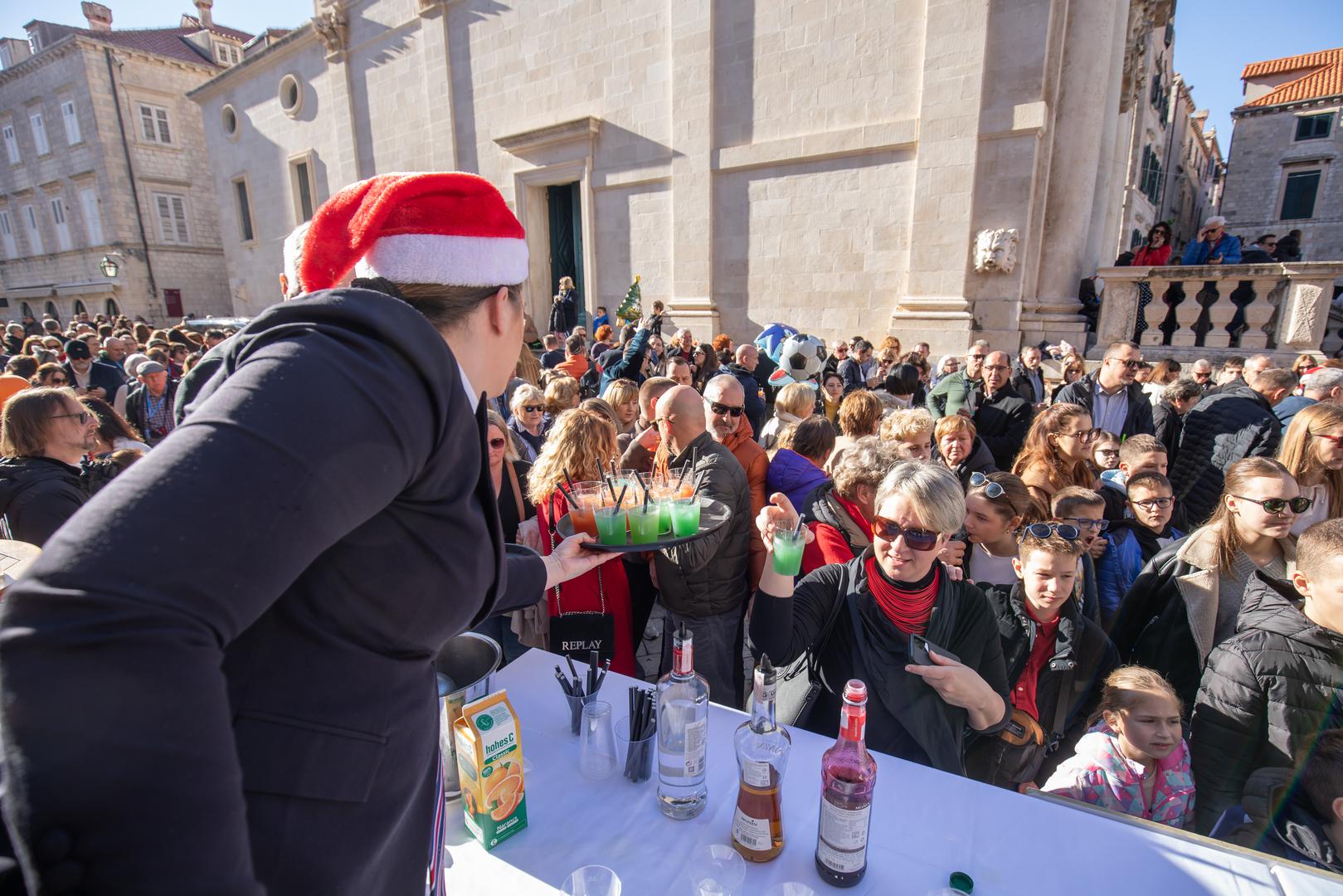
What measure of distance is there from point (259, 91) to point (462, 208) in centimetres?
2667

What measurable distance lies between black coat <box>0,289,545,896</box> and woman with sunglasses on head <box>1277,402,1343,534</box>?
14.3ft

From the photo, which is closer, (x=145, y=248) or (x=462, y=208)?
(x=462, y=208)

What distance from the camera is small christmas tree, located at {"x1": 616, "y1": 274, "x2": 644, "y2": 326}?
39.7 ft

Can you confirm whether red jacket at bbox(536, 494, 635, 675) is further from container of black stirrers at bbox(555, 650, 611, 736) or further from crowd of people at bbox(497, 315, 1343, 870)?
container of black stirrers at bbox(555, 650, 611, 736)

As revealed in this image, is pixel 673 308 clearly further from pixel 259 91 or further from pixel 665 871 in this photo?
pixel 259 91

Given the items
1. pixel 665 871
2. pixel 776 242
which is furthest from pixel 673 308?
pixel 665 871

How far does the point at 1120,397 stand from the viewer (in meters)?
5.23

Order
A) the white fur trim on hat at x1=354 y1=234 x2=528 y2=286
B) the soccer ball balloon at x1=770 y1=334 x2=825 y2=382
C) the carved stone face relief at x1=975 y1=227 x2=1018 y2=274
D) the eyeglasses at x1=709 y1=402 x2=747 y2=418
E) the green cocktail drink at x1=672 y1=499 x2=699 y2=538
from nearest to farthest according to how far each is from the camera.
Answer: the white fur trim on hat at x1=354 y1=234 x2=528 y2=286 → the green cocktail drink at x1=672 y1=499 x2=699 y2=538 → the eyeglasses at x1=709 y1=402 x2=747 y2=418 → the soccer ball balloon at x1=770 y1=334 x2=825 y2=382 → the carved stone face relief at x1=975 y1=227 x2=1018 y2=274

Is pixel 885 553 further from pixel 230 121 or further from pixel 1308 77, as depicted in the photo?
pixel 1308 77


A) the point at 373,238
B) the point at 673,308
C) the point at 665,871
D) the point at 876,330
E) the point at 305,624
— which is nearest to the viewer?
the point at 305,624

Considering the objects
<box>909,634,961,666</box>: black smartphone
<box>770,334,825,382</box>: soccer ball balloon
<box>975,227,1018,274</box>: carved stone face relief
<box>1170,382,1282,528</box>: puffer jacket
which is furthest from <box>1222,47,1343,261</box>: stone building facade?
<box>909,634,961,666</box>: black smartphone

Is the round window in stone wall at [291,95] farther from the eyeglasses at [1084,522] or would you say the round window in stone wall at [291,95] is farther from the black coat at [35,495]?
the eyeglasses at [1084,522]

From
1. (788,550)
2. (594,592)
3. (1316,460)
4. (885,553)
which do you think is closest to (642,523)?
(788,550)

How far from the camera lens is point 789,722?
6.93 ft
